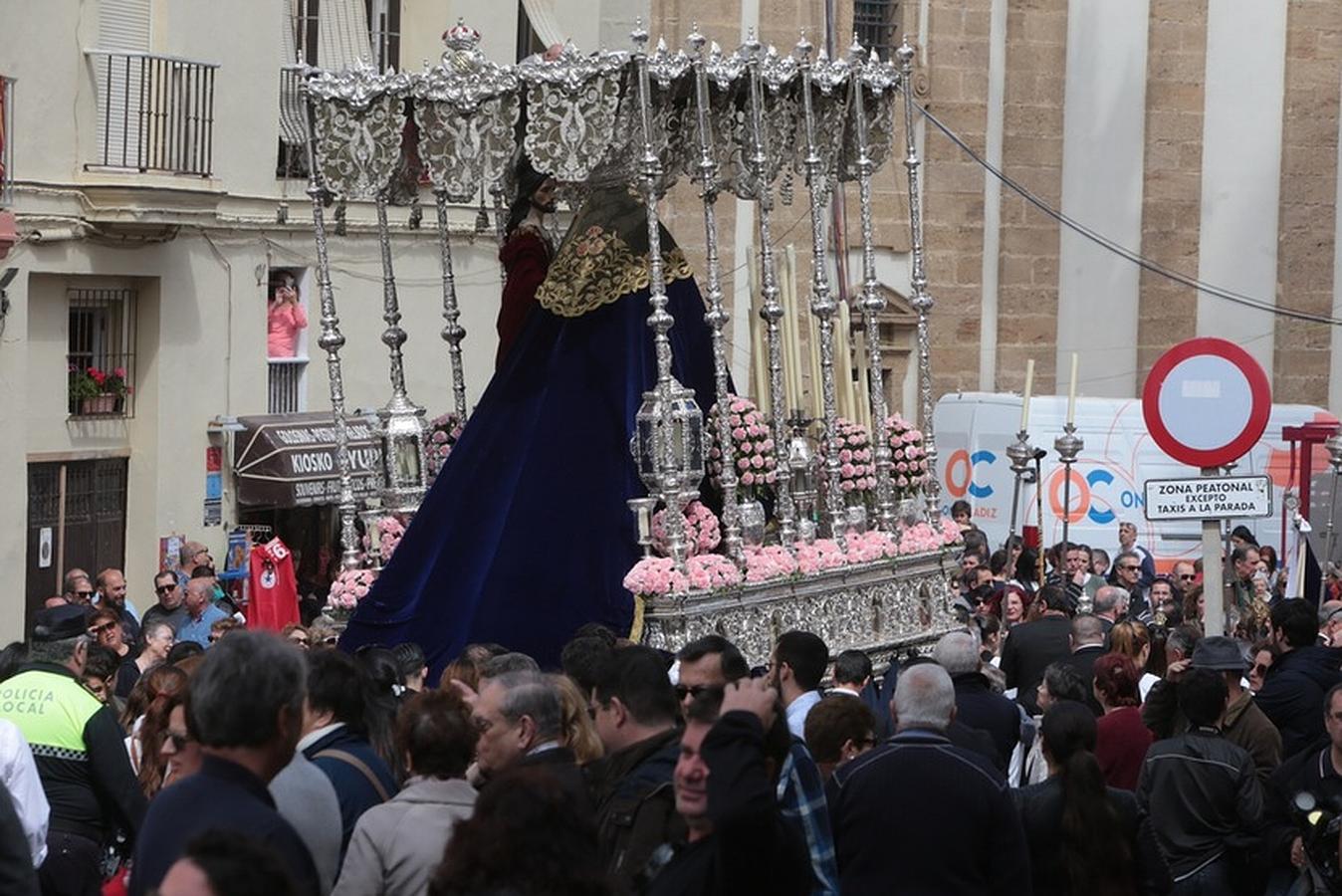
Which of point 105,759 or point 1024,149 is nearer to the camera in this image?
point 105,759

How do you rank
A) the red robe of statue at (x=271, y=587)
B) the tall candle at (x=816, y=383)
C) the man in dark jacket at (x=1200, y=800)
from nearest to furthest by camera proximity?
the man in dark jacket at (x=1200, y=800) → the tall candle at (x=816, y=383) → the red robe of statue at (x=271, y=587)

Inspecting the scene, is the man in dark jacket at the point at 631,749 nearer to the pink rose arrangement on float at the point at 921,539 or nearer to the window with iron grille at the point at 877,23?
the pink rose arrangement on float at the point at 921,539

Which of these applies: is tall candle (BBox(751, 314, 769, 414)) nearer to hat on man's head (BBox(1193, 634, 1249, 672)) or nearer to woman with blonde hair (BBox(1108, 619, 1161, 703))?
woman with blonde hair (BBox(1108, 619, 1161, 703))

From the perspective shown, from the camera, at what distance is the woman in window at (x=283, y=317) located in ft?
67.4

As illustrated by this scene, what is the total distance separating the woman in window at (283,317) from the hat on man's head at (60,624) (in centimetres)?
1184

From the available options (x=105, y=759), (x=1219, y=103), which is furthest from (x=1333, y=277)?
(x=105, y=759)

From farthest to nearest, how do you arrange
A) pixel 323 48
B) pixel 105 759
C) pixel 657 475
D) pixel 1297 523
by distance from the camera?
1. pixel 323 48
2. pixel 1297 523
3. pixel 657 475
4. pixel 105 759

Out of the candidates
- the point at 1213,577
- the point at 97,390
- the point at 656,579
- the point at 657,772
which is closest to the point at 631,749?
the point at 657,772

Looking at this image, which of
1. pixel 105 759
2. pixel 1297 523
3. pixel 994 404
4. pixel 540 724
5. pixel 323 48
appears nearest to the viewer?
pixel 540 724

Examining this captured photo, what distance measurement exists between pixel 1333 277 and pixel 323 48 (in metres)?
11.8

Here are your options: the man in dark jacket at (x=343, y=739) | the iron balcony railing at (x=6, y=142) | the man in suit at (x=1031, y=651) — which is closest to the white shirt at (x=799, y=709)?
the man in dark jacket at (x=343, y=739)

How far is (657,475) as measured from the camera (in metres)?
11.6

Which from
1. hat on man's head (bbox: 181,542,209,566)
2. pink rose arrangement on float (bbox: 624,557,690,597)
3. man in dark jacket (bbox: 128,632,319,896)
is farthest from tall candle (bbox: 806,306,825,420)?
man in dark jacket (bbox: 128,632,319,896)

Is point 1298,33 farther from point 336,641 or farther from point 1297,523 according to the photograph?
point 336,641
